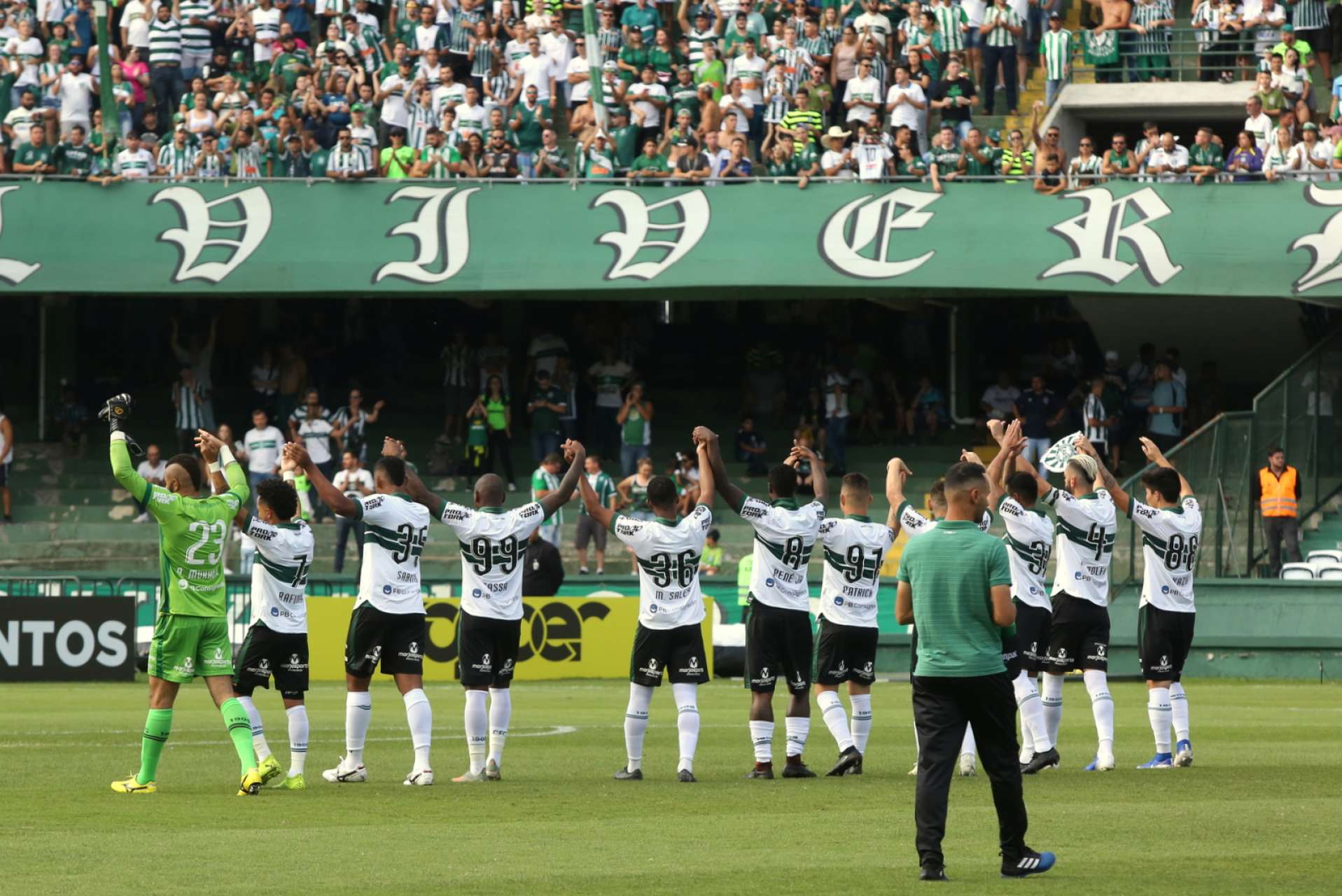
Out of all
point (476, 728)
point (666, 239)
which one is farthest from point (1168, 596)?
point (666, 239)

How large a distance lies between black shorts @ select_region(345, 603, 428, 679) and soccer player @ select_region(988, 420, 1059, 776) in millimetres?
4147

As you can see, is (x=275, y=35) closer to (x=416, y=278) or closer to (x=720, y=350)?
(x=416, y=278)

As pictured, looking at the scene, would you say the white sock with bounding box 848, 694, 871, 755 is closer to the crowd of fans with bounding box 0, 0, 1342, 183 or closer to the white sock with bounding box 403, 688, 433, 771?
the white sock with bounding box 403, 688, 433, 771

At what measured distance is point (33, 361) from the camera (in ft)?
117

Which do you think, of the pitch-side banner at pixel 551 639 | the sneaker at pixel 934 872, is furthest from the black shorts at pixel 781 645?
the pitch-side banner at pixel 551 639

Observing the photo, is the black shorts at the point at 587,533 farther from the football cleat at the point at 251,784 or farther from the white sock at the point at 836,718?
the football cleat at the point at 251,784

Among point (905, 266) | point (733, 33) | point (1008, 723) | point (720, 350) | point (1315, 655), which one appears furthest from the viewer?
point (720, 350)

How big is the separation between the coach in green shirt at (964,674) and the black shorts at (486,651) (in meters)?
5.03

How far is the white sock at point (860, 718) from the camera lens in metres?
14.2

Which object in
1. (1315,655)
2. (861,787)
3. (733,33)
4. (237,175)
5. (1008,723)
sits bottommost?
(1315,655)

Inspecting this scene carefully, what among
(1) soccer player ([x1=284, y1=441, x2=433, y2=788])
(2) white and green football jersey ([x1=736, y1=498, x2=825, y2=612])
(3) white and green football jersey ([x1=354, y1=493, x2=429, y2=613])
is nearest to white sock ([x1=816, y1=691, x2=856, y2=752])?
(2) white and green football jersey ([x1=736, y1=498, x2=825, y2=612])

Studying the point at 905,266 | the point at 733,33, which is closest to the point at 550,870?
the point at 905,266

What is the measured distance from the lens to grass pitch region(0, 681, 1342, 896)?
365 inches

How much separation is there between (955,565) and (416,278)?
21.2 meters
